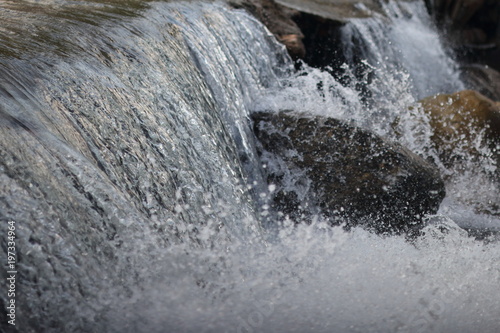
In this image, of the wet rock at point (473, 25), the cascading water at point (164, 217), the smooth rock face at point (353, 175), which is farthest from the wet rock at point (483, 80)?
the smooth rock face at point (353, 175)

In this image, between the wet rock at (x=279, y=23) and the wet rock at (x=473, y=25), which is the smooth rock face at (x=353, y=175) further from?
the wet rock at (x=473, y=25)

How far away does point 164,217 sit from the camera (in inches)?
131

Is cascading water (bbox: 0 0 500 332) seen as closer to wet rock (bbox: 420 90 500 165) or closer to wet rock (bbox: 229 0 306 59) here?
wet rock (bbox: 420 90 500 165)

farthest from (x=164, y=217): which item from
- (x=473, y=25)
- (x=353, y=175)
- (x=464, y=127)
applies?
(x=473, y=25)

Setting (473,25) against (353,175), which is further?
(473,25)

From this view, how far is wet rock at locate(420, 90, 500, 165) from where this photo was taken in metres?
5.75

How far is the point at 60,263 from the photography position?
2594mm

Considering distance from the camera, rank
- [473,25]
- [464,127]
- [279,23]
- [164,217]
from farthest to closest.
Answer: [473,25] → [279,23] → [464,127] → [164,217]

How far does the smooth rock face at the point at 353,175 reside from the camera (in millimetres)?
4414

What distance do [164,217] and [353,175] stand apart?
1632 millimetres

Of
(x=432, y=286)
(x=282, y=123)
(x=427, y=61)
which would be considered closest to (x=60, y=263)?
(x=432, y=286)

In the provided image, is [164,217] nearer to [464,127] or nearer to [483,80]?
[464,127]

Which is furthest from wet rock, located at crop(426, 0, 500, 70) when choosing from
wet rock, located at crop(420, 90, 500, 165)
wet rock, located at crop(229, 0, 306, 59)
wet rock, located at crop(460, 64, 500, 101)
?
wet rock, located at crop(420, 90, 500, 165)

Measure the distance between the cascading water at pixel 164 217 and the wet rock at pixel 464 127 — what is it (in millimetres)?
720
